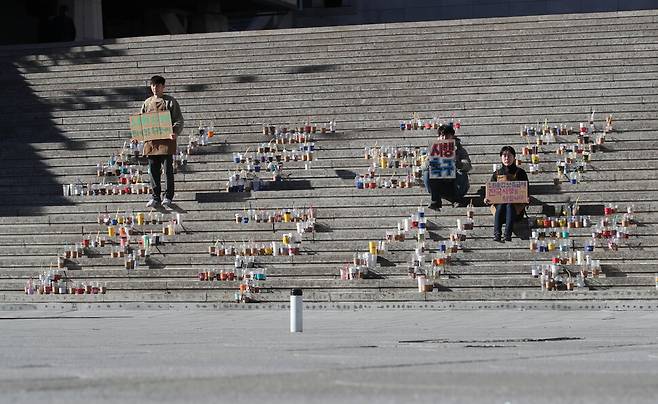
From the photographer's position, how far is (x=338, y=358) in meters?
10.7

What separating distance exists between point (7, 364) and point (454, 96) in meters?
17.3

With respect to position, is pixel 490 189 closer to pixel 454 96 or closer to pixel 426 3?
Answer: pixel 454 96

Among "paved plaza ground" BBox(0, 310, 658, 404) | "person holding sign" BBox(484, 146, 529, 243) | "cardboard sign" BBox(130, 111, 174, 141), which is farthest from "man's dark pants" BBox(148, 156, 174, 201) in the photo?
"person holding sign" BBox(484, 146, 529, 243)

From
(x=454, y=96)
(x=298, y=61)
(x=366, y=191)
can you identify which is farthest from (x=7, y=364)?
(x=298, y=61)

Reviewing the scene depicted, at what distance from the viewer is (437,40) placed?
97.5ft

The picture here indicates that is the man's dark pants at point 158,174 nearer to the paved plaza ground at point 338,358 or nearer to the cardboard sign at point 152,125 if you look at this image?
the cardboard sign at point 152,125

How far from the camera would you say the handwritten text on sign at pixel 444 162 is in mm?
21219

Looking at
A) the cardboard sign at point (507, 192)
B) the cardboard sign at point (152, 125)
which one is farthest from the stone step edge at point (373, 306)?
the cardboard sign at point (152, 125)

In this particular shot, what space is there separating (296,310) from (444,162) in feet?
22.8

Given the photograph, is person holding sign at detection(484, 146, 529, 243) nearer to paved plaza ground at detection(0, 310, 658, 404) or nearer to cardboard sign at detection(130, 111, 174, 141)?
paved plaza ground at detection(0, 310, 658, 404)

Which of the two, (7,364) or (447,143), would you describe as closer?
(7,364)

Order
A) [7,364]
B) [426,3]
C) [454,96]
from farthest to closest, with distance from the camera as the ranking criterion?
1. [426,3]
2. [454,96]
3. [7,364]

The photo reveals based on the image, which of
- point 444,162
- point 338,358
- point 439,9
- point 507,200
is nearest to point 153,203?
point 444,162

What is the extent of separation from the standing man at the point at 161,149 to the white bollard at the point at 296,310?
7768 mm
